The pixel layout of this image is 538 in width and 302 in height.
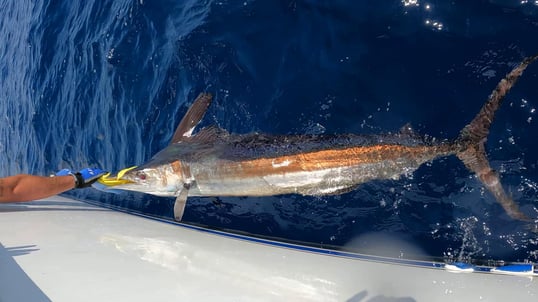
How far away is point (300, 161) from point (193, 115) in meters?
1.33

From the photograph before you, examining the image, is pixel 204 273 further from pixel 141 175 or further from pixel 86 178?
pixel 86 178

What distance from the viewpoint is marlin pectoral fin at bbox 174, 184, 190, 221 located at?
12.8ft

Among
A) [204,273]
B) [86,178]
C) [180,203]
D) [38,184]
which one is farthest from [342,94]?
[38,184]

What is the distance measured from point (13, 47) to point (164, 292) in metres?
8.26

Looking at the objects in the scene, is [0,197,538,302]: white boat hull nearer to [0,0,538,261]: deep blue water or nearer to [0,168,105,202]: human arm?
[0,168,105,202]: human arm

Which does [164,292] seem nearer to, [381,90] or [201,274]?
[201,274]

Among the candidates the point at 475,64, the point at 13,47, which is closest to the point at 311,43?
the point at 475,64

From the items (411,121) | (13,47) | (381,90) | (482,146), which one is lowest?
(482,146)

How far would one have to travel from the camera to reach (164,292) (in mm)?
2545

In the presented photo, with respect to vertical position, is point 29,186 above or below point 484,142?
below

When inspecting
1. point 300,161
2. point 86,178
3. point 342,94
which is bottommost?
point 86,178

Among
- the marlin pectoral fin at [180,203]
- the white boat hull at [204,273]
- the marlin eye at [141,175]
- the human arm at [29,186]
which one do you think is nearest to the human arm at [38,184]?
the human arm at [29,186]

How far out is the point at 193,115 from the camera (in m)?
4.27

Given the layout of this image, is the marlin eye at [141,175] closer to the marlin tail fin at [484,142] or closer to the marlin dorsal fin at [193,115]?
the marlin dorsal fin at [193,115]
